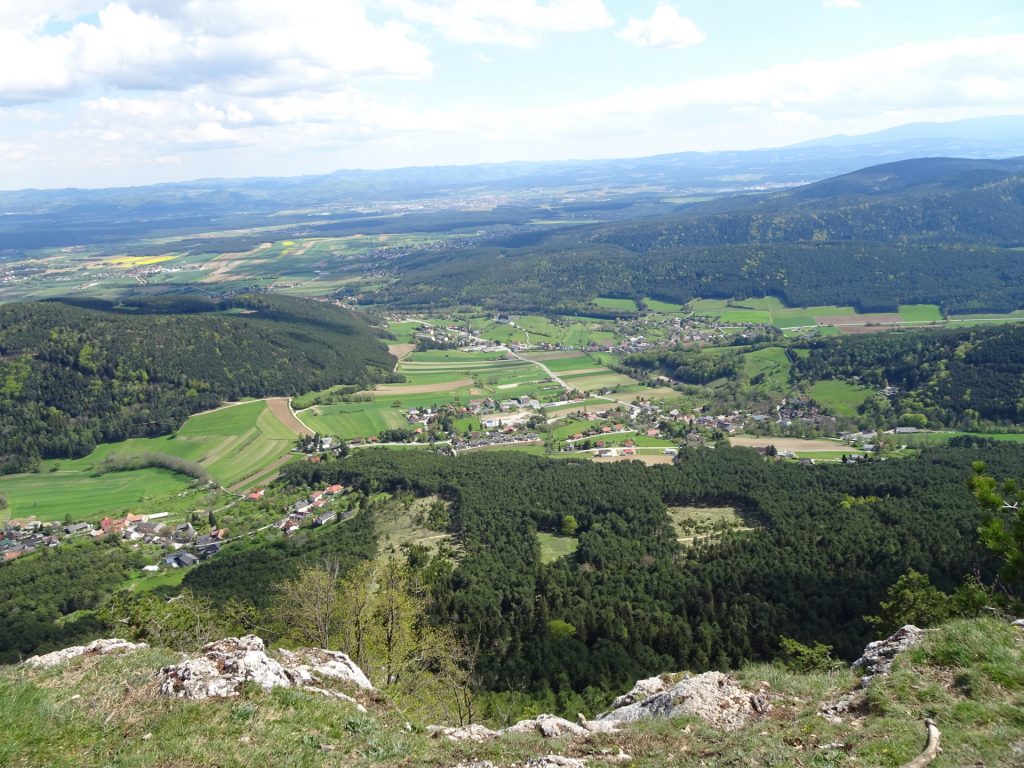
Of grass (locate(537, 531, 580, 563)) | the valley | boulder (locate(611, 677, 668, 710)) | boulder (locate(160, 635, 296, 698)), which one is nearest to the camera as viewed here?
boulder (locate(160, 635, 296, 698))

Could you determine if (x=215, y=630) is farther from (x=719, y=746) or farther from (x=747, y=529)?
(x=747, y=529)

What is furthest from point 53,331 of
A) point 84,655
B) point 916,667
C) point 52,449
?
point 916,667

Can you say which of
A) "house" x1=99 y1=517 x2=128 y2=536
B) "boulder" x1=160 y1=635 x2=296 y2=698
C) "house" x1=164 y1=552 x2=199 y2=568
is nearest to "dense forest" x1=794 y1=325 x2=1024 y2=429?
"house" x1=164 y1=552 x2=199 y2=568

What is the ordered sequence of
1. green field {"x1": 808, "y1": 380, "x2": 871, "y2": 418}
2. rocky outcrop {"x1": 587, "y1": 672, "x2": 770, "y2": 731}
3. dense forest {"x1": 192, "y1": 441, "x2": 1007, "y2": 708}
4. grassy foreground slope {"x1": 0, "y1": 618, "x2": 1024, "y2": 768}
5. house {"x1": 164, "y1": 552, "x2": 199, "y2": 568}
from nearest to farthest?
grassy foreground slope {"x1": 0, "y1": 618, "x2": 1024, "y2": 768}
rocky outcrop {"x1": 587, "y1": 672, "x2": 770, "y2": 731}
dense forest {"x1": 192, "y1": 441, "x2": 1007, "y2": 708}
house {"x1": 164, "y1": 552, "x2": 199, "y2": 568}
green field {"x1": 808, "y1": 380, "x2": 871, "y2": 418}

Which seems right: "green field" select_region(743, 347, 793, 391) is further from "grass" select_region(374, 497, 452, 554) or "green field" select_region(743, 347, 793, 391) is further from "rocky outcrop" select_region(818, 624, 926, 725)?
"rocky outcrop" select_region(818, 624, 926, 725)

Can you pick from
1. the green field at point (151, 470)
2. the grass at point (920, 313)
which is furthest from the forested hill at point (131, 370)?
the grass at point (920, 313)

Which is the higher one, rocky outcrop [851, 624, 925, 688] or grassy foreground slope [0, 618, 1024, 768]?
grassy foreground slope [0, 618, 1024, 768]

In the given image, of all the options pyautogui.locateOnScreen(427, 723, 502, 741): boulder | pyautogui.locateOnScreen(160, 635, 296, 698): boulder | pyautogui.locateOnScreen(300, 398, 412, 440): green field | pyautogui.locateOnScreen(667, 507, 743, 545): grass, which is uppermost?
pyautogui.locateOnScreen(160, 635, 296, 698): boulder
